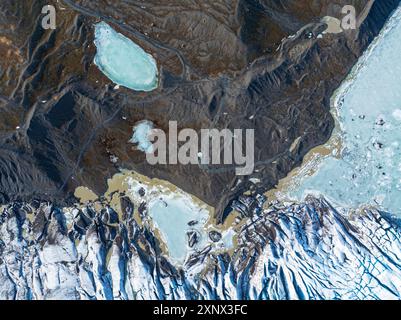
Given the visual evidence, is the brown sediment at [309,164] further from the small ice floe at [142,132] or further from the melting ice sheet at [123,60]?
the melting ice sheet at [123,60]

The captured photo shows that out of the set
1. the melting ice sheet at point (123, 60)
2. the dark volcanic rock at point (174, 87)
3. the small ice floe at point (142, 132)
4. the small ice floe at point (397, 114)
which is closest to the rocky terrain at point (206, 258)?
the dark volcanic rock at point (174, 87)

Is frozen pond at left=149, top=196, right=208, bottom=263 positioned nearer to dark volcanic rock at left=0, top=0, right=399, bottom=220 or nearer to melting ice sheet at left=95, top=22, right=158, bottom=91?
dark volcanic rock at left=0, top=0, right=399, bottom=220

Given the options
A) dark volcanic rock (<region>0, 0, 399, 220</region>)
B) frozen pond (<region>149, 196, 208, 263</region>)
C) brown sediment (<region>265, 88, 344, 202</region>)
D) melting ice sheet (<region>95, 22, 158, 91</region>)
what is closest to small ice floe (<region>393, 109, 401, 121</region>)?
brown sediment (<region>265, 88, 344, 202</region>)

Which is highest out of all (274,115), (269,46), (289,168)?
(269,46)

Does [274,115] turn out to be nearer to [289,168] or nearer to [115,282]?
[289,168]
